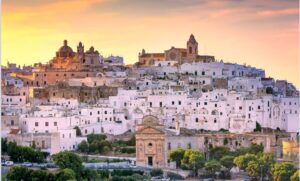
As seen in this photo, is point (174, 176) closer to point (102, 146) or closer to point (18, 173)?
point (102, 146)

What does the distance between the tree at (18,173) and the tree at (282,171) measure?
3.47 m

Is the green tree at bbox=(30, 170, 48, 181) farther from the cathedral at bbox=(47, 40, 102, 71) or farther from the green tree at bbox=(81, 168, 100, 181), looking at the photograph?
the cathedral at bbox=(47, 40, 102, 71)

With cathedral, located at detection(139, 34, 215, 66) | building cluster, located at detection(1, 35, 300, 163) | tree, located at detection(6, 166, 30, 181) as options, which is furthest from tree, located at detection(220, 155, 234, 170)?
cathedral, located at detection(139, 34, 215, 66)

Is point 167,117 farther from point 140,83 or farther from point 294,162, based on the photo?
point 294,162

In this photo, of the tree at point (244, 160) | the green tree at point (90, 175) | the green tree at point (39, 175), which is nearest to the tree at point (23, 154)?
the green tree at point (90, 175)

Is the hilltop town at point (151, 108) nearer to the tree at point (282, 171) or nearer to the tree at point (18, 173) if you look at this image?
the tree at point (282, 171)

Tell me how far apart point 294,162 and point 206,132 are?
2873mm

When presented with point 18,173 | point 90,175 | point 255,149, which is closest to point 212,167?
point 255,149

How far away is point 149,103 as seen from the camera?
16.1 metres

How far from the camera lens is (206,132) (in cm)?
1524

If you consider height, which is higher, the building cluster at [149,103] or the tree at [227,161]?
the building cluster at [149,103]

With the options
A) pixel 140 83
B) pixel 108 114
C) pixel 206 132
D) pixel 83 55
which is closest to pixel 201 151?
pixel 206 132

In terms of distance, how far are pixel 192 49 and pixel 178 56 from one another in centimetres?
51

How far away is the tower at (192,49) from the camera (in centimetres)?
1937
